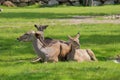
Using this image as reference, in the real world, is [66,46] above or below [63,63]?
above

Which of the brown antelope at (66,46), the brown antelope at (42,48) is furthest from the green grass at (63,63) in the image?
the brown antelope at (66,46)

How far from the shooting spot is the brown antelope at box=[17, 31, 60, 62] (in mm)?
14031

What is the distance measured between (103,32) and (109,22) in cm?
587

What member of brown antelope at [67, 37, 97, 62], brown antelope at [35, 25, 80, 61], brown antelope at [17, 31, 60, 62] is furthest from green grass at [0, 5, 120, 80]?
brown antelope at [35, 25, 80, 61]

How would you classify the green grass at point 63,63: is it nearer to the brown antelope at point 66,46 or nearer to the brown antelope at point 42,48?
the brown antelope at point 42,48

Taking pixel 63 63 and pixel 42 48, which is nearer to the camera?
pixel 63 63

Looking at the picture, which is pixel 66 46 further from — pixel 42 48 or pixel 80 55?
pixel 42 48

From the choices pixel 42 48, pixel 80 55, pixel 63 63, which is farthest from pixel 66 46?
pixel 63 63

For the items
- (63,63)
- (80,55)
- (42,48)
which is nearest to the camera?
(63,63)

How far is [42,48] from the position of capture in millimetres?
14109

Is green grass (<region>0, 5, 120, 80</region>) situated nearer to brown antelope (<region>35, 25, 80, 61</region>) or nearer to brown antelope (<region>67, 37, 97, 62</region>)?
brown antelope (<region>67, 37, 97, 62</region>)

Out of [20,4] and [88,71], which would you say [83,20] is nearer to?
[88,71]

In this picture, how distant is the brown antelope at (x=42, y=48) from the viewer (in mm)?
14031

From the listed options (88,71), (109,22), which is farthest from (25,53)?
(109,22)
